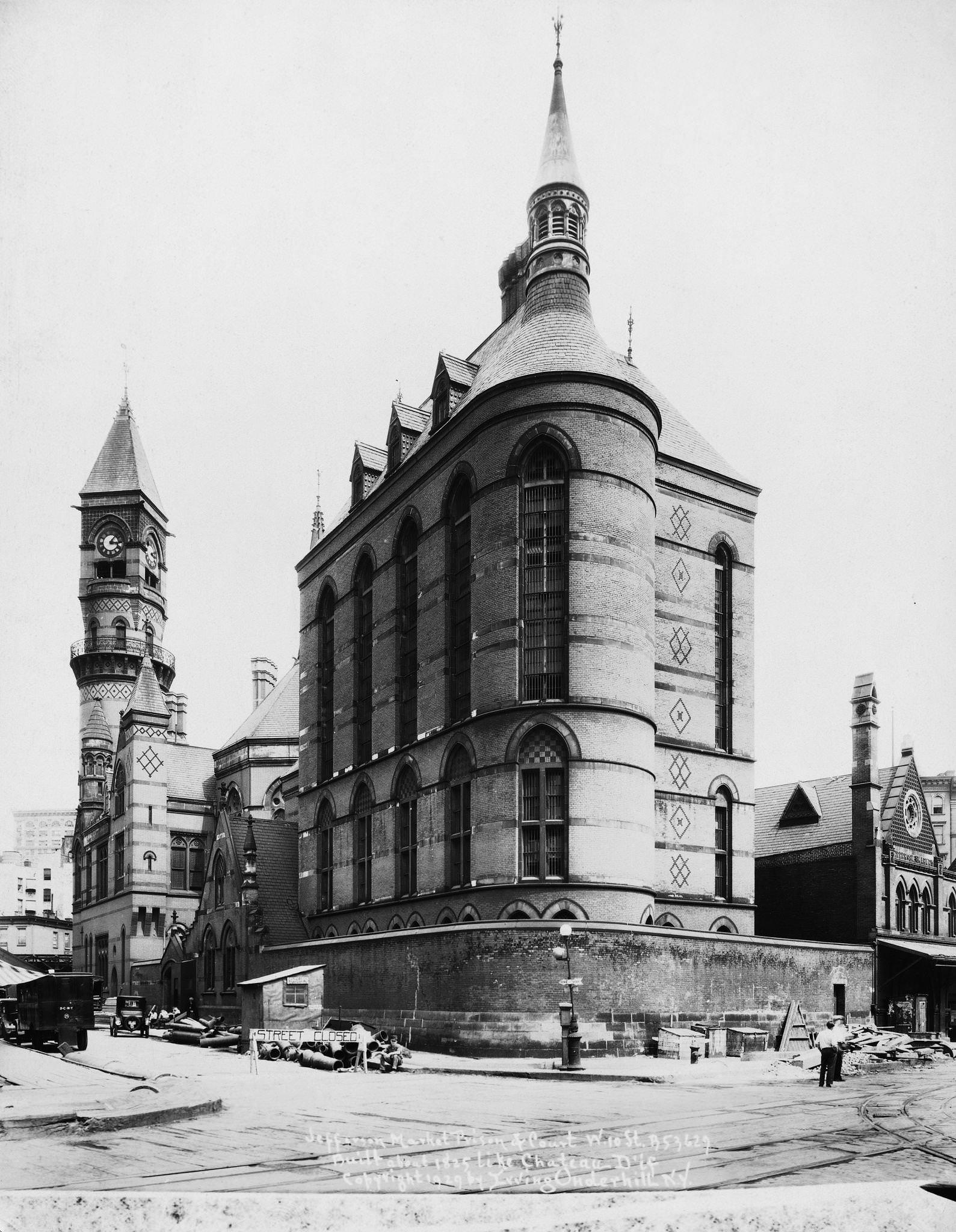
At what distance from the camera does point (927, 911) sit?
46844 mm

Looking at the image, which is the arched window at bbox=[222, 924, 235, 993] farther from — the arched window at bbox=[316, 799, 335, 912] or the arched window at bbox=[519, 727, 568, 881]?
the arched window at bbox=[519, 727, 568, 881]

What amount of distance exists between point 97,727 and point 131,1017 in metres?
42.1

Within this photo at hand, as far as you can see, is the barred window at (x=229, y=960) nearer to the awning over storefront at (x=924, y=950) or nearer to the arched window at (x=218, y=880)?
the arched window at (x=218, y=880)

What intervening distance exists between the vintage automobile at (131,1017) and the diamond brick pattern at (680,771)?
67.2ft

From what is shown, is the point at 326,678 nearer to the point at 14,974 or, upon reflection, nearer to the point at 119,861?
the point at 119,861

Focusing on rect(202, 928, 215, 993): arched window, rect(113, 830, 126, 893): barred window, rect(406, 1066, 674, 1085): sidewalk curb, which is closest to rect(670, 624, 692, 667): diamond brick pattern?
rect(406, 1066, 674, 1085): sidewalk curb

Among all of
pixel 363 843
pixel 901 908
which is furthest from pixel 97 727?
pixel 901 908

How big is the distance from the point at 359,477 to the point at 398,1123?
35.0 meters

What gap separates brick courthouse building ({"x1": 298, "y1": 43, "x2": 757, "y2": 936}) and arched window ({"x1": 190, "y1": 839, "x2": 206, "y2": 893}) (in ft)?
70.0

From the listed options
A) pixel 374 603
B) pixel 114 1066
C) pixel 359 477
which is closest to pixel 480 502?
pixel 374 603

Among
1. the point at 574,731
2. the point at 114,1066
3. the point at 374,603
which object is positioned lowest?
the point at 114,1066

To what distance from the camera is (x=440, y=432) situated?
3969 cm

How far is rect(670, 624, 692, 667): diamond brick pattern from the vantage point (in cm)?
3922

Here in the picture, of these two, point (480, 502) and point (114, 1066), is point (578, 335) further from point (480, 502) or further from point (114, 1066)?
point (114, 1066)
